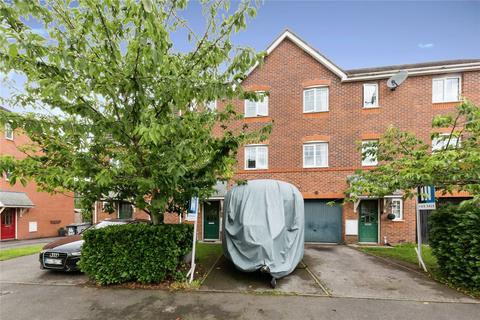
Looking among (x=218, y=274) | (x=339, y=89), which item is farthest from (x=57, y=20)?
(x=339, y=89)

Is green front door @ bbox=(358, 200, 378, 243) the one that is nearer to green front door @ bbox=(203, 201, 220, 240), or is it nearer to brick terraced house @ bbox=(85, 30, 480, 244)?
brick terraced house @ bbox=(85, 30, 480, 244)

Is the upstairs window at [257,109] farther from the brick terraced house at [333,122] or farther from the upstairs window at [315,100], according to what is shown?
the upstairs window at [315,100]

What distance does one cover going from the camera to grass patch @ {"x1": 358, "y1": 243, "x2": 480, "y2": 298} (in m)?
6.51

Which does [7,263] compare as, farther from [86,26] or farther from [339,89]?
[339,89]

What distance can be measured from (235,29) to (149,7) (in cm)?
181

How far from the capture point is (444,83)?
12234 millimetres

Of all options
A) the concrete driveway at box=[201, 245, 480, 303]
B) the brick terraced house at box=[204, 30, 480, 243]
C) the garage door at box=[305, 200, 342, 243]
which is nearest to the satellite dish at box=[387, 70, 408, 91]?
the brick terraced house at box=[204, 30, 480, 243]

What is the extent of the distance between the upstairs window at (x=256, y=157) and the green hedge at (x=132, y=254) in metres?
7.98

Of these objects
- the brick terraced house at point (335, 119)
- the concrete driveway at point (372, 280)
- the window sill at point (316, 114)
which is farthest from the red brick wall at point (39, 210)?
the concrete driveway at point (372, 280)

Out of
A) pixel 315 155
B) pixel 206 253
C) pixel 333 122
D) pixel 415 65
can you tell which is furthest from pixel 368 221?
pixel 415 65

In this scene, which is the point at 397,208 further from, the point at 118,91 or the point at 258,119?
the point at 118,91

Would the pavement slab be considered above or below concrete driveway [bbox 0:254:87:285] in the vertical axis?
above

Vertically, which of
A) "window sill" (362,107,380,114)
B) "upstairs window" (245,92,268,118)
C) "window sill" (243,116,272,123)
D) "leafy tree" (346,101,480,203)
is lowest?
"leafy tree" (346,101,480,203)

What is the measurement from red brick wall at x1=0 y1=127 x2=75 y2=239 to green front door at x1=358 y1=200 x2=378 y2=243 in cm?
1859
